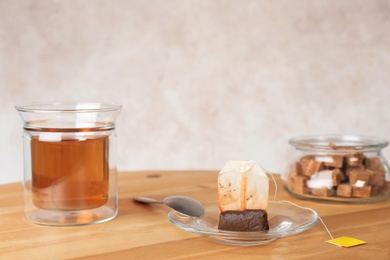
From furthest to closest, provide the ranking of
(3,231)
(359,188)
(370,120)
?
(370,120) → (359,188) → (3,231)

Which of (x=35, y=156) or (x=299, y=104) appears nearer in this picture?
(x=35, y=156)

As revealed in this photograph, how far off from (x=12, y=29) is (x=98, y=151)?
1643 millimetres

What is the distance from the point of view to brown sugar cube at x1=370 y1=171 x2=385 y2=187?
50.2 inches

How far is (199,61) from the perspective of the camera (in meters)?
2.80

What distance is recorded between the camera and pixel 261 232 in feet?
3.28

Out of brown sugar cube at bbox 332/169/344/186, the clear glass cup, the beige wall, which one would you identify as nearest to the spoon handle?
the clear glass cup

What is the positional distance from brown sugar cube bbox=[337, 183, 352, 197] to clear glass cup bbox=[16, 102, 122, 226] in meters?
0.44

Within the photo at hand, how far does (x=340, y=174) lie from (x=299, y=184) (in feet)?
0.27

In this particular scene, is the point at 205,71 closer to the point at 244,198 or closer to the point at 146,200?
the point at 146,200

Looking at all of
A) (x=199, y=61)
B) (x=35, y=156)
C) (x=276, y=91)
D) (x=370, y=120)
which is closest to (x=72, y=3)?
(x=199, y=61)

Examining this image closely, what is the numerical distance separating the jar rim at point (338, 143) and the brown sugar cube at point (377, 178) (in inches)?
2.0

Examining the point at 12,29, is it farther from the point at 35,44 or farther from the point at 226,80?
the point at 226,80

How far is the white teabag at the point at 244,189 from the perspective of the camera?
1027mm

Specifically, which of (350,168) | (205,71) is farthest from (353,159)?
(205,71)
